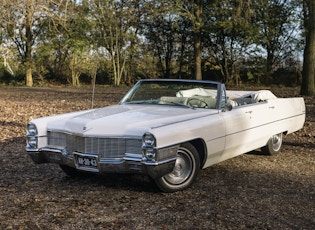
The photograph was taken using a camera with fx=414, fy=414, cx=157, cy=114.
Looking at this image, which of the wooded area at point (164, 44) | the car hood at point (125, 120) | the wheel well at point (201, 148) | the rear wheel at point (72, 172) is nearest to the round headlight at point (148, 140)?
the car hood at point (125, 120)

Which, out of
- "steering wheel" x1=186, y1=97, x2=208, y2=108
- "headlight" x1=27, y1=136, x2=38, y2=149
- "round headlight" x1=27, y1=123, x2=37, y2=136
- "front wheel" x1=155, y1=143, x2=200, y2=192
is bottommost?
"front wheel" x1=155, y1=143, x2=200, y2=192

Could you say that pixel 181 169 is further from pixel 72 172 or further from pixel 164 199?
pixel 72 172

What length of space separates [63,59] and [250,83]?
15.6 meters

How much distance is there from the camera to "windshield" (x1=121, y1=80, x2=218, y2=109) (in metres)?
5.87

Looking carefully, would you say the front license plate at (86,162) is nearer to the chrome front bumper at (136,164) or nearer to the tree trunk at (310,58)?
the chrome front bumper at (136,164)

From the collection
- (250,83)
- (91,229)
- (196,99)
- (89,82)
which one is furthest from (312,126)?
(89,82)

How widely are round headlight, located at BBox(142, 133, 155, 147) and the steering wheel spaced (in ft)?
4.91

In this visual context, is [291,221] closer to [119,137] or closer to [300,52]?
[119,137]

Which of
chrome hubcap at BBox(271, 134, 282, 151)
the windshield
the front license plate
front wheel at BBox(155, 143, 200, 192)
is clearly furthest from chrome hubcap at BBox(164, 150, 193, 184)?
chrome hubcap at BBox(271, 134, 282, 151)

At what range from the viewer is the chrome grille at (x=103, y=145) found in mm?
4656

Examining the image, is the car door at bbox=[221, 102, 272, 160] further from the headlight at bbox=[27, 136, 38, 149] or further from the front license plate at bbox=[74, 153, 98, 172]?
the headlight at bbox=[27, 136, 38, 149]

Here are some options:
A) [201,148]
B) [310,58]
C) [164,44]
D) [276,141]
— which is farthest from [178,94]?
[164,44]

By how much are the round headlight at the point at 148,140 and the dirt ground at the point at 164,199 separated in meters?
0.66

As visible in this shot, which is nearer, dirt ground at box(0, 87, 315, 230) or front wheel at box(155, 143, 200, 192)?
dirt ground at box(0, 87, 315, 230)
